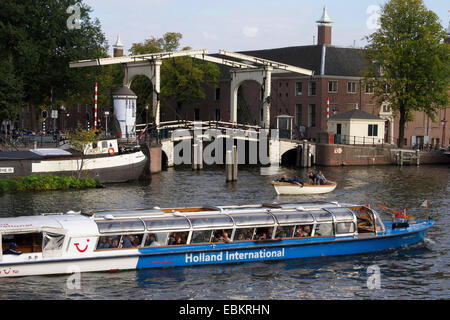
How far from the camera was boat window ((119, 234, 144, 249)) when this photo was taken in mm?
24031

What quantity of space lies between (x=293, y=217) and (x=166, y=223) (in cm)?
519

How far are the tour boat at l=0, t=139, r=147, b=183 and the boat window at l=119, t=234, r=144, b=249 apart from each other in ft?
71.1

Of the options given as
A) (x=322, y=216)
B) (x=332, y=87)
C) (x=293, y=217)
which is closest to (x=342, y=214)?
(x=322, y=216)

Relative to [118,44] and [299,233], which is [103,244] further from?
[118,44]

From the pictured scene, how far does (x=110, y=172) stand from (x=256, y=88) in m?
39.3

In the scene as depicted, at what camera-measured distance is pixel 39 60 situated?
197ft

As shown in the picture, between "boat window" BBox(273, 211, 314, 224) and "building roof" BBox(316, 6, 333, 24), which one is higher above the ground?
"building roof" BBox(316, 6, 333, 24)

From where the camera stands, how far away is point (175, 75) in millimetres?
79625

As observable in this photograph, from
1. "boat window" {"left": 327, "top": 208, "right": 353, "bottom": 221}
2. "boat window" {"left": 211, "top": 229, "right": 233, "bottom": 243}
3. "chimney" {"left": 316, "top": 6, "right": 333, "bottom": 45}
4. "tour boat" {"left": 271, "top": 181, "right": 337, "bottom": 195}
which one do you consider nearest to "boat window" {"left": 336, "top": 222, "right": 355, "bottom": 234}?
"boat window" {"left": 327, "top": 208, "right": 353, "bottom": 221}

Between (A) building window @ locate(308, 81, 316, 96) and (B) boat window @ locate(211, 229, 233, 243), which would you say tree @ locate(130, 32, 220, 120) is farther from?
(B) boat window @ locate(211, 229, 233, 243)

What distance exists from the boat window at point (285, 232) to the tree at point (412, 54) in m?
45.3

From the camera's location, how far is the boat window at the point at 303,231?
2651cm

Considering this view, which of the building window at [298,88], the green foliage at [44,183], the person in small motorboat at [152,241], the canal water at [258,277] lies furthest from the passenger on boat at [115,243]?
the building window at [298,88]

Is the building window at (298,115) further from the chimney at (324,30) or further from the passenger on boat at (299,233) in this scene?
the passenger on boat at (299,233)
